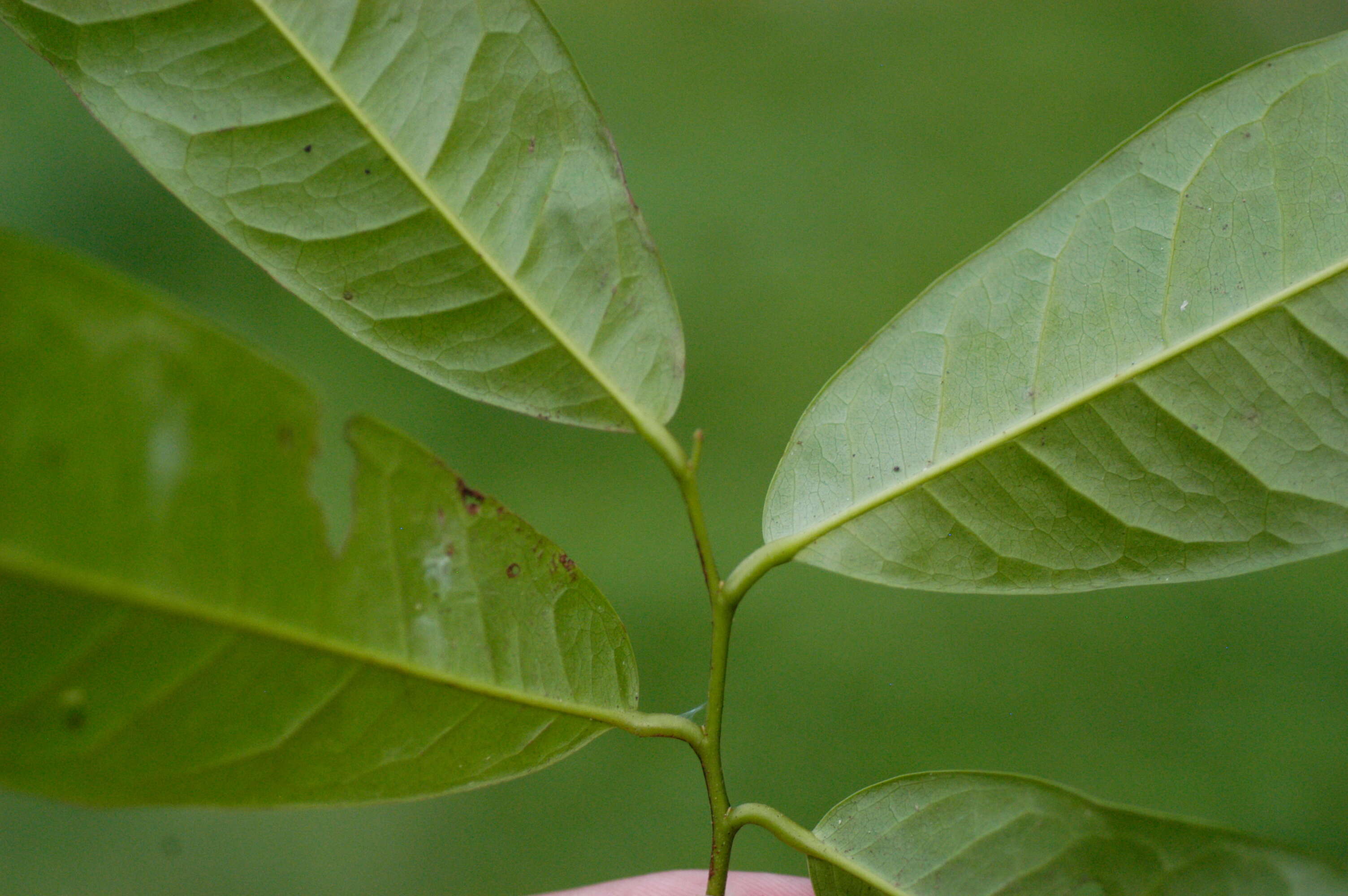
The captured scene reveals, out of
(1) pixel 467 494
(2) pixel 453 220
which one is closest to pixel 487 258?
(2) pixel 453 220

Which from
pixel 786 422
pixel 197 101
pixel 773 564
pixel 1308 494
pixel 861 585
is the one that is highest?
pixel 197 101

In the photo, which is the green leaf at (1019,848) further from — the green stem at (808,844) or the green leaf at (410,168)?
the green leaf at (410,168)

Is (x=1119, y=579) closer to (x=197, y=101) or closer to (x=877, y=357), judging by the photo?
(x=877, y=357)

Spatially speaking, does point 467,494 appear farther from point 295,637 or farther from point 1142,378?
point 1142,378

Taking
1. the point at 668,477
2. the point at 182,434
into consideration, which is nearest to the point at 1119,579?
the point at 182,434

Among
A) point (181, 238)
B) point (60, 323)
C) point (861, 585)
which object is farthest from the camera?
Answer: point (181, 238)

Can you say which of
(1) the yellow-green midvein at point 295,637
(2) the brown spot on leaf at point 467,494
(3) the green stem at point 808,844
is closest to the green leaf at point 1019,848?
(3) the green stem at point 808,844

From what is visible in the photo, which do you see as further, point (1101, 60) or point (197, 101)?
point (1101, 60)

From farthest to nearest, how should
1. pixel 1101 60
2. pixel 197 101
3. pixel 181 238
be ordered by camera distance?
pixel 1101 60 < pixel 181 238 < pixel 197 101

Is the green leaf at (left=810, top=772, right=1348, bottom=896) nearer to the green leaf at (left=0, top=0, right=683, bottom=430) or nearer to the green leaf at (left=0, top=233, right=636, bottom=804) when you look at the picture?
the green leaf at (left=0, top=233, right=636, bottom=804)
